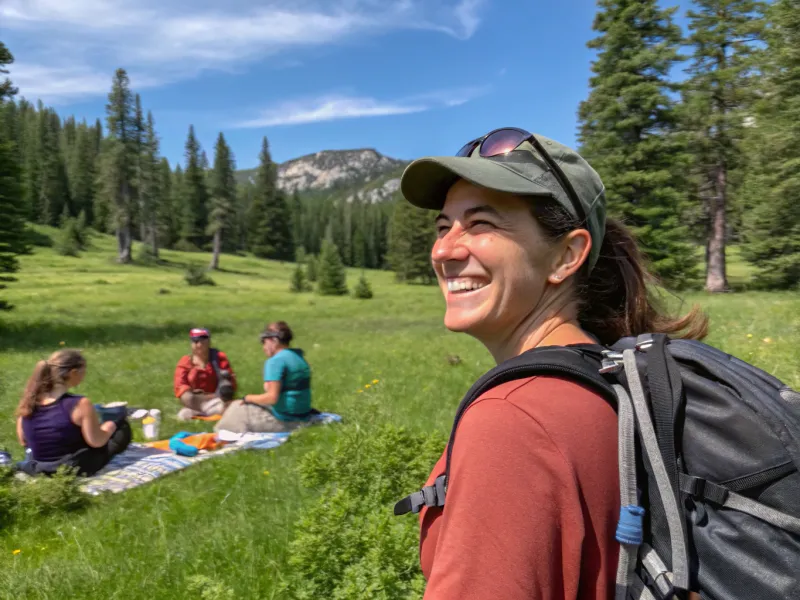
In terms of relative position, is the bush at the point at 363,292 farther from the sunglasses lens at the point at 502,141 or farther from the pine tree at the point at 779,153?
→ the sunglasses lens at the point at 502,141

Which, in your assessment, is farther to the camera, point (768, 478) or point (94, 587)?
point (94, 587)

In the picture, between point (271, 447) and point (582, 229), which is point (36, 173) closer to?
point (271, 447)

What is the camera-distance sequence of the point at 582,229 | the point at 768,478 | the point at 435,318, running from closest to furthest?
the point at 768,478 → the point at 582,229 → the point at 435,318

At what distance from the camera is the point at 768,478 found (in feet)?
3.80

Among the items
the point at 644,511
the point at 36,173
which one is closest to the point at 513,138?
the point at 644,511

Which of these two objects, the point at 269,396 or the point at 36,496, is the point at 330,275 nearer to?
the point at 269,396

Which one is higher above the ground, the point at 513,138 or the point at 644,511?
the point at 513,138

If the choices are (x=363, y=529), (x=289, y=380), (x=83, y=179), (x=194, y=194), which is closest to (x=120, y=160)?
(x=194, y=194)

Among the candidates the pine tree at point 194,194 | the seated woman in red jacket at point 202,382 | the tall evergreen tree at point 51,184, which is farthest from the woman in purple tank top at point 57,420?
the tall evergreen tree at point 51,184

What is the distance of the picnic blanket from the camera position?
6559 mm

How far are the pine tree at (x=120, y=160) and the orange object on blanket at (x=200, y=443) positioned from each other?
187 ft

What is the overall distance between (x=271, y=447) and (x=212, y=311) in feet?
81.4

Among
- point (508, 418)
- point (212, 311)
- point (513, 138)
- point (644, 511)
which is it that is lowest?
point (212, 311)

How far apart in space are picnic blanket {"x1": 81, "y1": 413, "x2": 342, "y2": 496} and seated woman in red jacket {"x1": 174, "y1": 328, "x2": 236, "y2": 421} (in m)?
1.54
